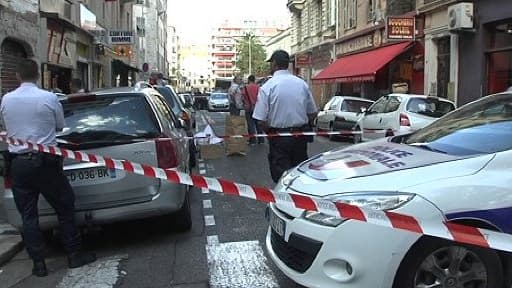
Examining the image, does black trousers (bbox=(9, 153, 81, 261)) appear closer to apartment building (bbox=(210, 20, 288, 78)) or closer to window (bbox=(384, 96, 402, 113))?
window (bbox=(384, 96, 402, 113))

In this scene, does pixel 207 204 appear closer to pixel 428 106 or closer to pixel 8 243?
pixel 8 243

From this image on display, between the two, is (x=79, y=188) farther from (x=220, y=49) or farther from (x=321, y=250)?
(x=220, y=49)

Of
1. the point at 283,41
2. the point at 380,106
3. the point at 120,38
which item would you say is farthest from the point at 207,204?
the point at 283,41

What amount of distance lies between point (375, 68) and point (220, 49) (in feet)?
514

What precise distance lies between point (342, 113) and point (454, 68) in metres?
3.84

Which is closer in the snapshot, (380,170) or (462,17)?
(380,170)

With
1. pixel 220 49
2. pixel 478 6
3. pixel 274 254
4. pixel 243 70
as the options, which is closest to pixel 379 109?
pixel 478 6

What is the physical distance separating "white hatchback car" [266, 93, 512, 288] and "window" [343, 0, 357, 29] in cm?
2750

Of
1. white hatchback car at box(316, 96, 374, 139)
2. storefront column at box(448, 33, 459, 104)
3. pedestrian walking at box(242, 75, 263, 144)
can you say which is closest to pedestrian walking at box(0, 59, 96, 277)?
pedestrian walking at box(242, 75, 263, 144)

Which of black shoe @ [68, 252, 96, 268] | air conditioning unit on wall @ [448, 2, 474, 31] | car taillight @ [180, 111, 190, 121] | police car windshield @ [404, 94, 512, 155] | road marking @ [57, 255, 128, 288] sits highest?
air conditioning unit on wall @ [448, 2, 474, 31]

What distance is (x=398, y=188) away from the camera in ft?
13.1

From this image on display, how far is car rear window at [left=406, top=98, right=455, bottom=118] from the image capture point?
14156 millimetres

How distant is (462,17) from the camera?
59.6ft

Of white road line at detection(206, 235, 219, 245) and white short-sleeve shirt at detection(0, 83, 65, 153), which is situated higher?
white short-sleeve shirt at detection(0, 83, 65, 153)
